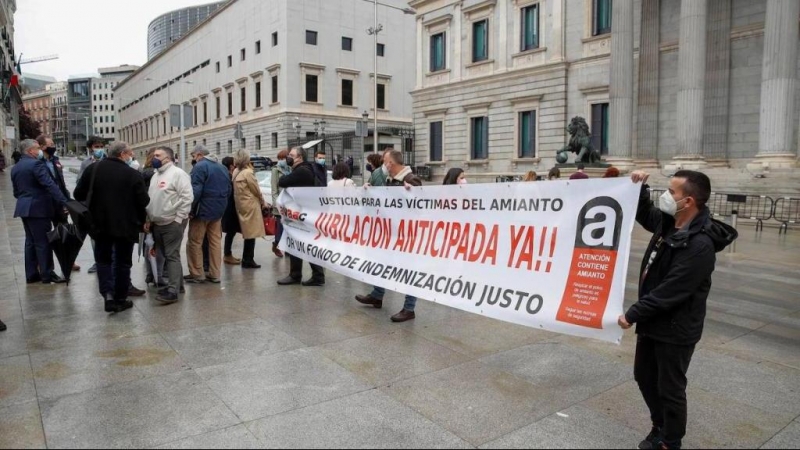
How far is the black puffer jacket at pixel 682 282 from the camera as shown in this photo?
10.0 ft

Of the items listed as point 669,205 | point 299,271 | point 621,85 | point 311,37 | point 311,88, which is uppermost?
point 311,37

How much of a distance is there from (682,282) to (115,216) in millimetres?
5681

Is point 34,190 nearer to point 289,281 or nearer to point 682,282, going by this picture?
point 289,281

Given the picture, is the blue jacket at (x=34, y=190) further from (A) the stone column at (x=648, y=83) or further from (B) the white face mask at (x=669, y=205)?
(A) the stone column at (x=648, y=83)

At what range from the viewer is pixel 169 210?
22.4 feet

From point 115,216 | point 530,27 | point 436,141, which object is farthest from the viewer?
point 436,141

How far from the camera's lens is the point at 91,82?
166m

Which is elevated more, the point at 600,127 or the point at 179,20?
the point at 179,20

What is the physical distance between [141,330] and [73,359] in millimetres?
904

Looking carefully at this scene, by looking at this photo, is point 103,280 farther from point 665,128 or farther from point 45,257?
point 665,128

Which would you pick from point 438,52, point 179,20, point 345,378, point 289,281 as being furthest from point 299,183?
point 179,20

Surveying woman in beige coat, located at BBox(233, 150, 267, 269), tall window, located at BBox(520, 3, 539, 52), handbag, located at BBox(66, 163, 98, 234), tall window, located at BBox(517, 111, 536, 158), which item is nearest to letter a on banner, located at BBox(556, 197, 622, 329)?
handbag, located at BBox(66, 163, 98, 234)

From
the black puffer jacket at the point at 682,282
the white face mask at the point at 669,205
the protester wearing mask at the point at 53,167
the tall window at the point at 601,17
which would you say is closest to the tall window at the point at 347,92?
the tall window at the point at 601,17

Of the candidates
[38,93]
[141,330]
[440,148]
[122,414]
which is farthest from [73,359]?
[38,93]
